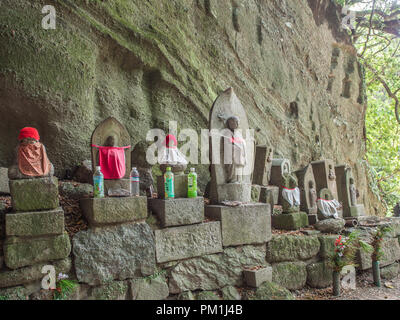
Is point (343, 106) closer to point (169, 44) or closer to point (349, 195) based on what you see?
point (349, 195)

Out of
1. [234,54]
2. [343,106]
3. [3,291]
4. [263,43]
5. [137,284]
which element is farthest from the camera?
[343,106]

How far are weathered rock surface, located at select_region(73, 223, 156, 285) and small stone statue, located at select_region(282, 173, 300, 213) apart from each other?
2.28 metres

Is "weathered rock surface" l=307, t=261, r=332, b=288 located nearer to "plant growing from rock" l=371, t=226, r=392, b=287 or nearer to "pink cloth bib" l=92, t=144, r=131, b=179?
"plant growing from rock" l=371, t=226, r=392, b=287

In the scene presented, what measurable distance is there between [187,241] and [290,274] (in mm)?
1485

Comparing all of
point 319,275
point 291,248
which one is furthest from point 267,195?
point 319,275

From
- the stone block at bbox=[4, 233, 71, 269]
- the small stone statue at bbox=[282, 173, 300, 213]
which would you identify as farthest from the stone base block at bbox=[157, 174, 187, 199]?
the small stone statue at bbox=[282, 173, 300, 213]

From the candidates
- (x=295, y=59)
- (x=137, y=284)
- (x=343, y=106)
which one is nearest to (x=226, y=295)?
(x=137, y=284)

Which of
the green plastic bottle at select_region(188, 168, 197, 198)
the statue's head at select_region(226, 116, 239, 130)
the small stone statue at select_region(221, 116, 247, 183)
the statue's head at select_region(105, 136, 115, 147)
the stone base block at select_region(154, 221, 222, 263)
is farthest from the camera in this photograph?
the statue's head at select_region(226, 116, 239, 130)

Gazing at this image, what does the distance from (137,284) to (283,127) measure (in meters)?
6.83

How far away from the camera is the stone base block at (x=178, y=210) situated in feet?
10.3

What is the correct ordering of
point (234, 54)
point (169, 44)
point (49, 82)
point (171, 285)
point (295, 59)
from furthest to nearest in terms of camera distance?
point (295, 59) < point (234, 54) < point (169, 44) < point (49, 82) < point (171, 285)

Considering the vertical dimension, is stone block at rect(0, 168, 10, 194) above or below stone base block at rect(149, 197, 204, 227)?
above

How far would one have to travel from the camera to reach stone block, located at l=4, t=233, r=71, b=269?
7.87 ft

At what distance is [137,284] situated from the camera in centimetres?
288
